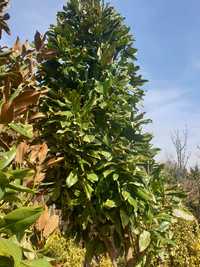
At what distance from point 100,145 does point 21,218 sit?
8.13 ft

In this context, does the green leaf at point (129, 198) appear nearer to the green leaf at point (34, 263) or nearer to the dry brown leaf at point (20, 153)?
the dry brown leaf at point (20, 153)

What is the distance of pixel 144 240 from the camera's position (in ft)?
11.9

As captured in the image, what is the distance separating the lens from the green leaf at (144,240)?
3.59 meters

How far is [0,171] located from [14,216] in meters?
0.14

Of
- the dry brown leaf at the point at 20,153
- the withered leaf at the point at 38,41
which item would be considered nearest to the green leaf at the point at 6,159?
the dry brown leaf at the point at 20,153

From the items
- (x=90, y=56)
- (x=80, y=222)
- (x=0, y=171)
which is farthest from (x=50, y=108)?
(x=0, y=171)

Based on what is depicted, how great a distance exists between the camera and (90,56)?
161 inches

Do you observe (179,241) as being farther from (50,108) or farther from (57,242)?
(50,108)

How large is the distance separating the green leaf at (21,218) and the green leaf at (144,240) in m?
2.51

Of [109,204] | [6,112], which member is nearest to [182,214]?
[109,204]

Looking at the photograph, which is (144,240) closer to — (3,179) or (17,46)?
(17,46)

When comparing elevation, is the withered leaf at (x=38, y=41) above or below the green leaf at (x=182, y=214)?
above

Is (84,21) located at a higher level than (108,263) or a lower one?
higher

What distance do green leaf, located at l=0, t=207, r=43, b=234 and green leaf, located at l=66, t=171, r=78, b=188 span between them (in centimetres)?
219
